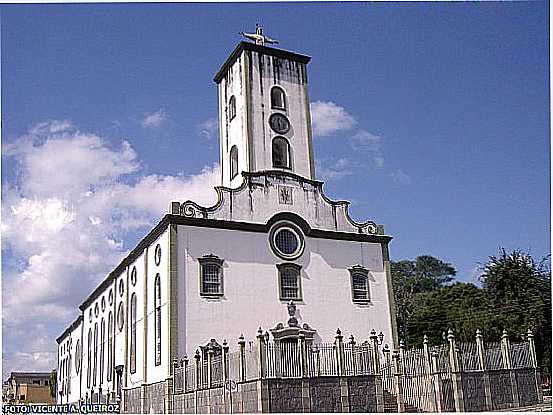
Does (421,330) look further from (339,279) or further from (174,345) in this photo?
(174,345)

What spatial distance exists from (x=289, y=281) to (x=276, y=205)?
275 centimetres

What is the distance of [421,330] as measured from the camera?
3244 cm

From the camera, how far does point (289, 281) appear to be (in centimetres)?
2366

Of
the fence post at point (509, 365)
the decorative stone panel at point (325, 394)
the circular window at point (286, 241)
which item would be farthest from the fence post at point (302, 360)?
the circular window at point (286, 241)

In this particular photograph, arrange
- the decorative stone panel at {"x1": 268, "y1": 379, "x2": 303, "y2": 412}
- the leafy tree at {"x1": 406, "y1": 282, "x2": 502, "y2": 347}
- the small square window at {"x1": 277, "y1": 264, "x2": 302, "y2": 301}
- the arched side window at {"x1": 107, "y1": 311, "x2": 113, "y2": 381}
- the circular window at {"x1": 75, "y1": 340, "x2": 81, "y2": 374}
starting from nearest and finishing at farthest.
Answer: the decorative stone panel at {"x1": 268, "y1": 379, "x2": 303, "y2": 412}, the small square window at {"x1": 277, "y1": 264, "x2": 302, "y2": 301}, the leafy tree at {"x1": 406, "y1": 282, "x2": 502, "y2": 347}, the arched side window at {"x1": 107, "y1": 311, "x2": 113, "y2": 381}, the circular window at {"x1": 75, "y1": 340, "x2": 81, "y2": 374}

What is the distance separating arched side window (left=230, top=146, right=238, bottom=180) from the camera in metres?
26.6

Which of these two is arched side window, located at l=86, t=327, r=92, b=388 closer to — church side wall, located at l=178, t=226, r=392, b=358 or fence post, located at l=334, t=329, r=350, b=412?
church side wall, located at l=178, t=226, r=392, b=358

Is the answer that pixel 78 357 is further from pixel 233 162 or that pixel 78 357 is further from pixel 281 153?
pixel 281 153

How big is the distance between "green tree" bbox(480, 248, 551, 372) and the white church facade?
4.65 metres

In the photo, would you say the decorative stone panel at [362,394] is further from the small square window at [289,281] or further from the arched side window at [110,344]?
the arched side window at [110,344]

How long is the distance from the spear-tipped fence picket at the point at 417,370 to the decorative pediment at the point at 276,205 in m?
6.31

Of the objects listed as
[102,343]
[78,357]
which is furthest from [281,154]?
[78,357]

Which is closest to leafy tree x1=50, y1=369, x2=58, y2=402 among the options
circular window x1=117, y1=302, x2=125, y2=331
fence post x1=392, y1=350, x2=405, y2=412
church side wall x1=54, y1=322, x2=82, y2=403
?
church side wall x1=54, y1=322, x2=82, y2=403

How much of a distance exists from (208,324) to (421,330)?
14.0 metres
